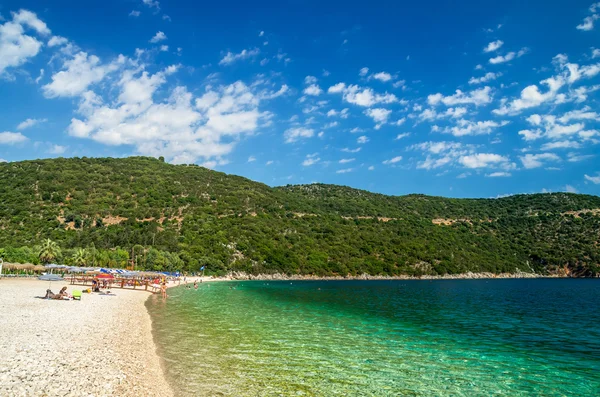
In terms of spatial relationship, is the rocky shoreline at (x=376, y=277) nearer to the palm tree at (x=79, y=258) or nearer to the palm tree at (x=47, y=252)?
the palm tree at (x=79, y=258)

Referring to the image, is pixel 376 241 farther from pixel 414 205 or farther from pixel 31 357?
pixel 31 357

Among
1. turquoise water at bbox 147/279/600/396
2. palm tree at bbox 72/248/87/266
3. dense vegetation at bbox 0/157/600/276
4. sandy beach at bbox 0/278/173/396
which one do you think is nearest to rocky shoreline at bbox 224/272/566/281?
dense vegetation at bbox 0/157/600/276

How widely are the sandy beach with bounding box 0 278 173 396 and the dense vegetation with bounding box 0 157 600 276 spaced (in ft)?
171

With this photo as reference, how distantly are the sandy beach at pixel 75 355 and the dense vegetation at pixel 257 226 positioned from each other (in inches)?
2049

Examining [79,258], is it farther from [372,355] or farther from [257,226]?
[372,355]

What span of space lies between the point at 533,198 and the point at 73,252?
198m

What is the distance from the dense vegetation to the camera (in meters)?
89.9

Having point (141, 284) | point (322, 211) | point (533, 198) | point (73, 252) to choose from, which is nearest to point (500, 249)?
point (533, 198)

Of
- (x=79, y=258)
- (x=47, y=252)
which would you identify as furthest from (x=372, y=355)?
(x=79, y=258)

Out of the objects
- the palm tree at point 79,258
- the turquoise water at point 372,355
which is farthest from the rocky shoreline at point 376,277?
the turquoise water at point 372,355

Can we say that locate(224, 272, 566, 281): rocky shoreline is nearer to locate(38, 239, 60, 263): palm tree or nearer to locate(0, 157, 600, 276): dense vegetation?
locate(0, 157, 600, 276): dense vegetation

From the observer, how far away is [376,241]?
436 ft

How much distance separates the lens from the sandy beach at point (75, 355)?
10.2 m

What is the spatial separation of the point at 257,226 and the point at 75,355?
10505cm
